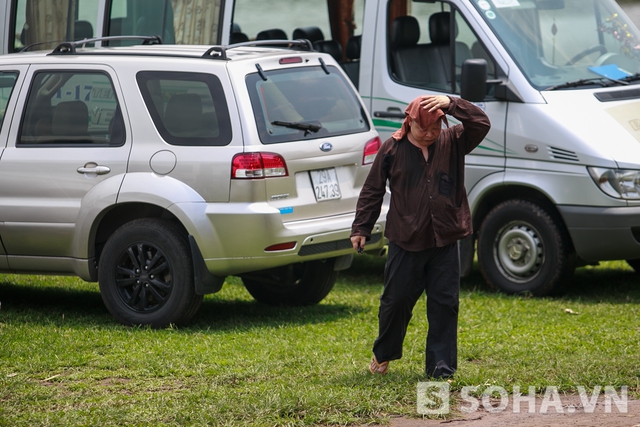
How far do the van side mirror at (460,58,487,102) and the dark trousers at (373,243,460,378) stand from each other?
275 centimetres

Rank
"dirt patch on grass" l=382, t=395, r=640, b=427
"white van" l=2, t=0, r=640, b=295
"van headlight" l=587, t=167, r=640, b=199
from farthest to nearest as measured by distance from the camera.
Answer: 1. "white van" l=2, t=0, r=640, b=295
2. "van headlight" l=587, t=167, r=640, b=199
3. "dirt patch on grass" l=382, t=395, r=640, b=427

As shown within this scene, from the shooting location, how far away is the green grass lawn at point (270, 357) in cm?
532

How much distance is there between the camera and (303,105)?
7.56 metres

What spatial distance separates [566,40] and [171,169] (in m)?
3.78

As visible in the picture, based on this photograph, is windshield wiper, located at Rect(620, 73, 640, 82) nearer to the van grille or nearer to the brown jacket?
the van grille

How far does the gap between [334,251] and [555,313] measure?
183cm

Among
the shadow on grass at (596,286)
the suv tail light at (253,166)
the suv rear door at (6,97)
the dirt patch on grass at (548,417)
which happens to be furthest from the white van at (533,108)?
the suv rear door at (6,97)

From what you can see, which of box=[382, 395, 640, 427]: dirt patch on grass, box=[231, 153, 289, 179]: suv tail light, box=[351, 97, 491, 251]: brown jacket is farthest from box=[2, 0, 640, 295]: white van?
box=[382, 395, 640, 427]: dirt patch on grass

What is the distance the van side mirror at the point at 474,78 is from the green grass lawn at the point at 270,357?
1.69m

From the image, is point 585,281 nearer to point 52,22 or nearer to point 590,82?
point 590,82

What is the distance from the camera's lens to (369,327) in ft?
24.7

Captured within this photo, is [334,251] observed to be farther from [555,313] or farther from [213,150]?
[555,313]

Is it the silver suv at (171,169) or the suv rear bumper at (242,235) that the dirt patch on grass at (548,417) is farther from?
the silver suv at (171,169)

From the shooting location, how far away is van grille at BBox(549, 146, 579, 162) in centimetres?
823
